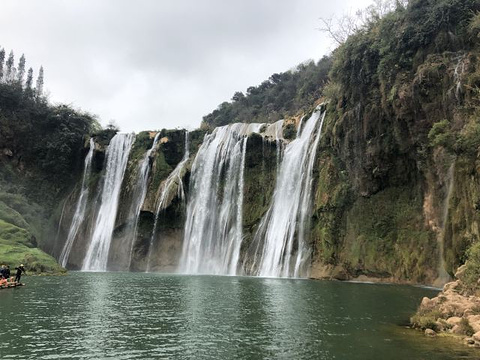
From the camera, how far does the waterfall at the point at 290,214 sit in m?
33.4

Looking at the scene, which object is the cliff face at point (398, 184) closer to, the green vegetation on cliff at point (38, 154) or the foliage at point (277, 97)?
the green vegetation on cliff at point (38, 154)

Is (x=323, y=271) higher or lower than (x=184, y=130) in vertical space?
lower

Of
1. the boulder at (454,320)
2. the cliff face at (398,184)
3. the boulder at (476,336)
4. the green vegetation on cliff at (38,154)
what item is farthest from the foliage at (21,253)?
the boulder at (476,336)

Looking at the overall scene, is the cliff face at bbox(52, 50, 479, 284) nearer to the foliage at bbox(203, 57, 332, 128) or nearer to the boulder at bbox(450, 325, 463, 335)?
the boulder at bbox(450, 325, 463, 335)

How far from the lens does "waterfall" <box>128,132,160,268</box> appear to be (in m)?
44.4

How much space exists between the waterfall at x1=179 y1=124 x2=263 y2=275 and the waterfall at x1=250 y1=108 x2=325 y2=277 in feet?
11.3

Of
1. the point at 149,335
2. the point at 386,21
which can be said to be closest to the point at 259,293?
the point at 149,335

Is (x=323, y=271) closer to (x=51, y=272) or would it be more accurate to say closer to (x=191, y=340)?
(x=51, y=272)

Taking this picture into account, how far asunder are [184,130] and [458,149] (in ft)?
110

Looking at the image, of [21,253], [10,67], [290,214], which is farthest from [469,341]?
[10,67]

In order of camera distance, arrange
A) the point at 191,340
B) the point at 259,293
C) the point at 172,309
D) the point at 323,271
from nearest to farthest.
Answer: the point at 191,340 < the point at 172,309 < the point at 259,293 < the point at 323,271

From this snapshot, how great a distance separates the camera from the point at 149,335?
1148cm

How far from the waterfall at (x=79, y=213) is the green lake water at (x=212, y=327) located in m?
27.0

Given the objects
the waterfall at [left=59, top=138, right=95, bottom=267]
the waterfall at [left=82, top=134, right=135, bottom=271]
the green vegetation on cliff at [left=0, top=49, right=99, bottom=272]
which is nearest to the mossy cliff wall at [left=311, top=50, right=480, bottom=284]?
the waterfall at [left=82, top=134, right=135, bottom=271]
